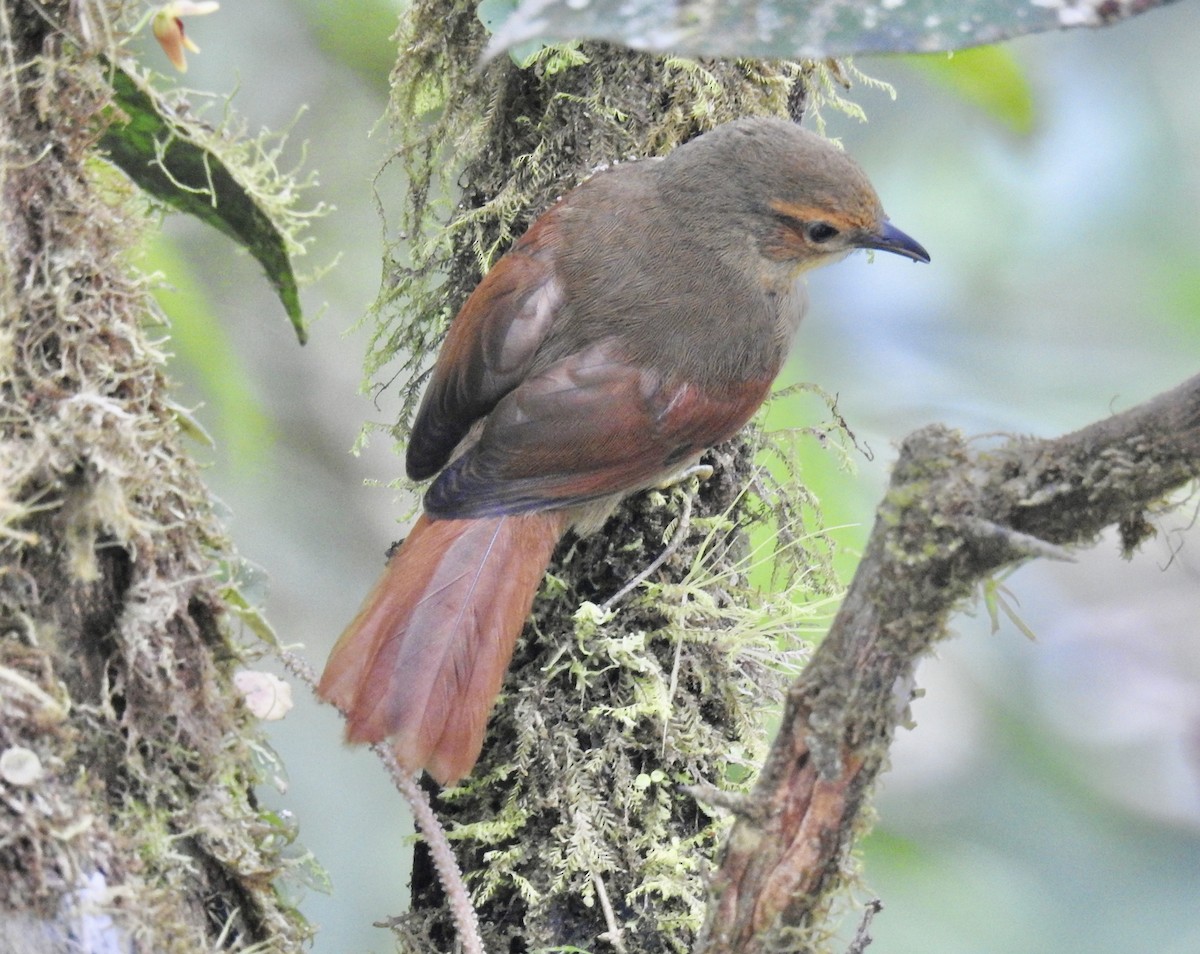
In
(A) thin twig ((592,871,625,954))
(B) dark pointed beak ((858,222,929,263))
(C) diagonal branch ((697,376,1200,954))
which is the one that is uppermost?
(B) dark pointed beak ((858,222,929,263))

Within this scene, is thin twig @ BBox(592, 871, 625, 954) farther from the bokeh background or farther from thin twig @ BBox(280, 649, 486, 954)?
the bokeh background

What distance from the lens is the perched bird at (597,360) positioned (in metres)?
2.15

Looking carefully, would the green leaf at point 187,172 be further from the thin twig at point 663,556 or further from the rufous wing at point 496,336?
the thin twig at point 663,556

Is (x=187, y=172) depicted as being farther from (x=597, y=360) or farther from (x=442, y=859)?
(x=442, y=859)

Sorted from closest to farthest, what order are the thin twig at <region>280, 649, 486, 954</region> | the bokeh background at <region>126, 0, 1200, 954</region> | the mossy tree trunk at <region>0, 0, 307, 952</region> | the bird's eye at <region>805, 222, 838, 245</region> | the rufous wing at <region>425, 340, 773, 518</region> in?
the mossy tree trunk at <region>0, 0, 307, 952</region> → the thin twig at <region>280, 649, 486, 954</region> → the rufous wing at <region>425, 340, 773, 518</region> → the bird's eye at <region>805, 222, 838, 245</region> → the bokeh background at <region>126, 0, 1200, 954</region>

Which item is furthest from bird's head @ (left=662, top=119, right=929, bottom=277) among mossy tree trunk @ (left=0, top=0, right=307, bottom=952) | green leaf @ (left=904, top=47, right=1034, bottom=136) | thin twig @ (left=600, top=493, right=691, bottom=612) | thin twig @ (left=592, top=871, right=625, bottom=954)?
thin twig @ (left=592, top=871, right=625, bottom=954)

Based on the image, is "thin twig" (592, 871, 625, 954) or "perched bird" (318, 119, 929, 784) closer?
"thin twig" (592, 871, 625, 954)

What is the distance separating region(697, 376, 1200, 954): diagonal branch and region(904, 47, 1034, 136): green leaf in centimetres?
164

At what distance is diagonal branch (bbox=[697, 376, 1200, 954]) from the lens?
4.02 feet

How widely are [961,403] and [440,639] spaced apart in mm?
1588

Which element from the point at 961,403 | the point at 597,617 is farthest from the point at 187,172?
the point at 961,403

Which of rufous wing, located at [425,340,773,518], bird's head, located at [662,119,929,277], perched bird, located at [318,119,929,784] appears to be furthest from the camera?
bird's head, located at [662,119,929,277]

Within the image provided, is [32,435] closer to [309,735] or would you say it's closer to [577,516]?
[577,516]

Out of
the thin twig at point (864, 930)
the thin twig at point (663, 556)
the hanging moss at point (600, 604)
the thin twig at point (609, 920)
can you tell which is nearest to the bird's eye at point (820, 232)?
the hanging moss at point (600, 604)
